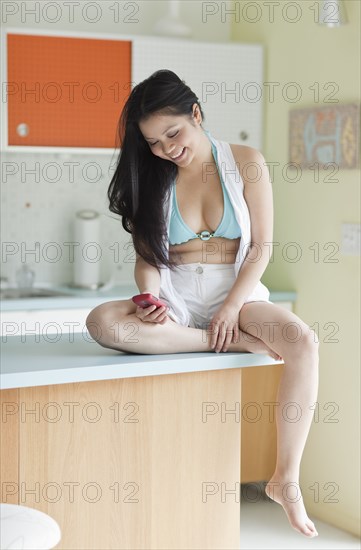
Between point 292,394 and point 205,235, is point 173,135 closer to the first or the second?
point 205,235

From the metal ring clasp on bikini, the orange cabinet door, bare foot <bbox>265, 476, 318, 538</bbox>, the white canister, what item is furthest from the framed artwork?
bare foot <bbox>265, 476, 318, 538</bbox>

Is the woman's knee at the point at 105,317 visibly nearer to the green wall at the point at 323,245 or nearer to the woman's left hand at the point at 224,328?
the woman's left hand at the point at 224,328

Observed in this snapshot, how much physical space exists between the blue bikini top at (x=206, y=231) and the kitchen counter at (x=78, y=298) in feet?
3.65

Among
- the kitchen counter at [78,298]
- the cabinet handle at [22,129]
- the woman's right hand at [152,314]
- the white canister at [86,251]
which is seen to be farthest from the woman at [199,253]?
the white canister at [86,251]

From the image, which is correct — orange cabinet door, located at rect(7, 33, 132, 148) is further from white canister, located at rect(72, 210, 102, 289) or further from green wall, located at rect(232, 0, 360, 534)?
green wall, located at rect(232, 0, 360, 534)

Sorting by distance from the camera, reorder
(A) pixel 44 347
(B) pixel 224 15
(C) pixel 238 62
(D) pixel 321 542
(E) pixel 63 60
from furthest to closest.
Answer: (B) pixel 224 15 → (C) pixel 238 62 → (E) pixel 63 60 → (D) pixel 321 542 → (A) pixel 44 347

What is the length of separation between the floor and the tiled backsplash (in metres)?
1.26

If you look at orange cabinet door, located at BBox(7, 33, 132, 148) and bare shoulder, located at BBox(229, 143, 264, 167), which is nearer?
bare shoulder, located at BBox(229, 143, 264, 167)

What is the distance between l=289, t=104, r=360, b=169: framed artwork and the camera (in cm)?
352

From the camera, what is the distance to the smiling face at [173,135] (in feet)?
7.86

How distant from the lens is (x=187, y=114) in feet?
8.02

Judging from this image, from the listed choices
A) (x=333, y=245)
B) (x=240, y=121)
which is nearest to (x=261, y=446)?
(x=333, y=245)

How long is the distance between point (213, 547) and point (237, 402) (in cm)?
40

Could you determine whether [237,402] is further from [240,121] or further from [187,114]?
[240,121]
